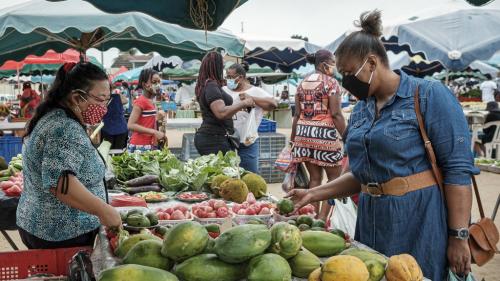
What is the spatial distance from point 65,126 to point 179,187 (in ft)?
6.39

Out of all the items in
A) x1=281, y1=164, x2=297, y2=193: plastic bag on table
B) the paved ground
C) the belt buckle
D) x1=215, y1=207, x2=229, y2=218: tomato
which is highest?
the belt buckle

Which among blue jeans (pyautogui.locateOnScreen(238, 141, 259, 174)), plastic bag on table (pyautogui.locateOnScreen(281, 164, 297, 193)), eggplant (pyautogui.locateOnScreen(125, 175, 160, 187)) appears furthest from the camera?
blue jeans (pyautogui.locateOnScreen(238, 141, 259, 174))

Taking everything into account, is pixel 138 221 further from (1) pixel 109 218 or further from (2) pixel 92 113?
(2) pixel 92 113

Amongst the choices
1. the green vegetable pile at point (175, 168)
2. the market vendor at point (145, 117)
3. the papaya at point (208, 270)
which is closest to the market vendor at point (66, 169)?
the papaya at point (208, 270)

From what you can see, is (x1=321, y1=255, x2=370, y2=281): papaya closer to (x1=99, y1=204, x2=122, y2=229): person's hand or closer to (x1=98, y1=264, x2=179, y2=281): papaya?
(x1=98, y1=264, x2=179, y2=281): papaya

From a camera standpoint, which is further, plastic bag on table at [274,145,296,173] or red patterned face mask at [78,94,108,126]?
plastic bag on table at [274,145,296,173]

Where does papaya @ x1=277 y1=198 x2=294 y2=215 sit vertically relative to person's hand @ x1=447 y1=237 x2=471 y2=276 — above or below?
above

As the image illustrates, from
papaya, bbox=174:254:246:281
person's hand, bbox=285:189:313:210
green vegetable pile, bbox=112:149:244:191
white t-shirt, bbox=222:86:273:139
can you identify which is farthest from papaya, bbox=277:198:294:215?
white t-shirt, bbox=222:86:273:139

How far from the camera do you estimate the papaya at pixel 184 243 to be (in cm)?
197

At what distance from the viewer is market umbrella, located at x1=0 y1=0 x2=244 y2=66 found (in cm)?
505

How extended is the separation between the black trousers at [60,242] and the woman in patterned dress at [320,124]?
3279 millimetres

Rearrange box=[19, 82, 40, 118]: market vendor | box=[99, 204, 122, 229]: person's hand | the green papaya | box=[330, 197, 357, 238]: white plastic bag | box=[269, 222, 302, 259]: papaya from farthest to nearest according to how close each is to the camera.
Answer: box=[19, 82, 40, 118]: market vendor → box=[330, 197, 357, 238]: white plastic bag → the green papaya → box=[99, 204, 122, 229]: person's hand → box=[269, 222, 302, 259]: papaya

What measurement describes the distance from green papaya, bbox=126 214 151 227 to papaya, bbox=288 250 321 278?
1199 mm

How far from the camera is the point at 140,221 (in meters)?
2.96
